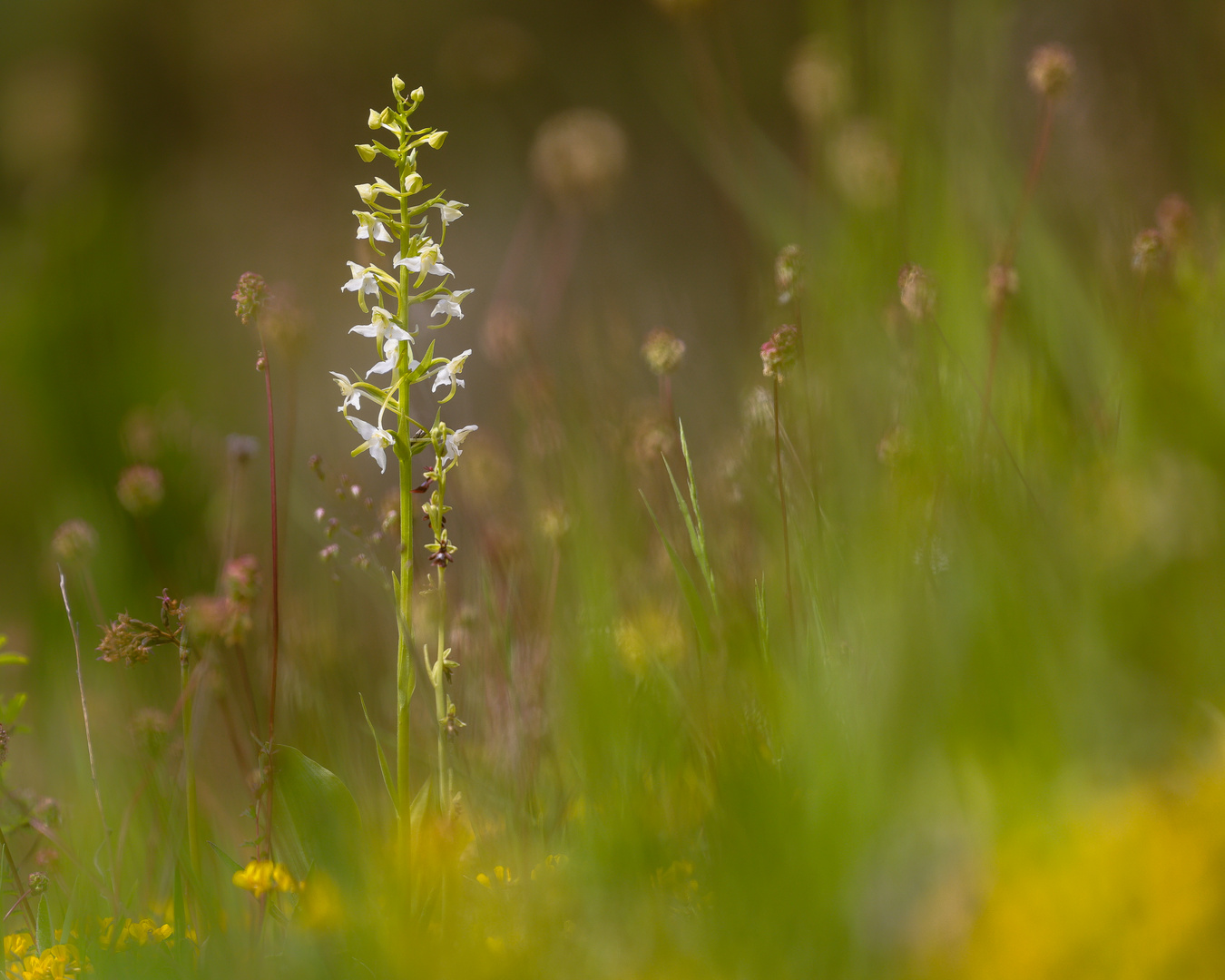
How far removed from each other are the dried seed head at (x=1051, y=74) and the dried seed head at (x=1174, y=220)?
0.22 m

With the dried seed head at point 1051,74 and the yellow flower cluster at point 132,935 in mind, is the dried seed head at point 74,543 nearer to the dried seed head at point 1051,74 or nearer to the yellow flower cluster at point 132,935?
the yellow flower cluster at point 132,935

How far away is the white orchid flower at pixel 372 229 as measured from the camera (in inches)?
28.5

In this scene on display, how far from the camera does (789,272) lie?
0.85 metres

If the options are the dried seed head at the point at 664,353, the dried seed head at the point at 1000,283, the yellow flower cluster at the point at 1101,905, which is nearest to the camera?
the yellow flower cluster at the point at 1101,905

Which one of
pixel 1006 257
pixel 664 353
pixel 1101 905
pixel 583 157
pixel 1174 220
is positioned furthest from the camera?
pixel 583 157

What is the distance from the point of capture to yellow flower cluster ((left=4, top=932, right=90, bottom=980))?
1.79 feet

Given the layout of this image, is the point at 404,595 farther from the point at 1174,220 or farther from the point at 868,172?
the point at 1174,220

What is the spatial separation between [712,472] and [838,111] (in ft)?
1.44

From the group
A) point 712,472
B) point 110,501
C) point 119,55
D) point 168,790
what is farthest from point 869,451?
point 119,55

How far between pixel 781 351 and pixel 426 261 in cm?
30

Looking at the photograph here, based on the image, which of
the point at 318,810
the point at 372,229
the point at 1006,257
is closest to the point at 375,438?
the point at 372,229

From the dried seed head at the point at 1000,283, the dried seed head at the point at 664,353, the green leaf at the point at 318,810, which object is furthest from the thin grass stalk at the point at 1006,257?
the green leaf at the point at 318,810

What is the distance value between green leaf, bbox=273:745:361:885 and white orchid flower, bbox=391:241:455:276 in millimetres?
365

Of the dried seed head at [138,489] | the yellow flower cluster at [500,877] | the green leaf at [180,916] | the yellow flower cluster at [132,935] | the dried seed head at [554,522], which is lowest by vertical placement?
the yellow flower cluster at [132,935]
